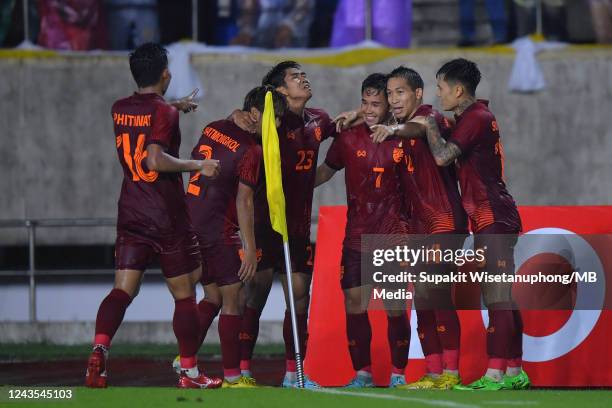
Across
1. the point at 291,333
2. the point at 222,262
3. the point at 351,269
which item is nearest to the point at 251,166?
the point at 222,262

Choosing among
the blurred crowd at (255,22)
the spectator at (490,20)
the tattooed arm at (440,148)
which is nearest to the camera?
the tattooed arm at (440,148)

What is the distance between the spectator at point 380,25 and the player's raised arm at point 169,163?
7984 millimetres

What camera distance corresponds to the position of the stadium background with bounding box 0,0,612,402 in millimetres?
16359

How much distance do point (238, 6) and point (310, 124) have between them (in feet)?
21.0

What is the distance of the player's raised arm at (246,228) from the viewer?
9492 millimetres

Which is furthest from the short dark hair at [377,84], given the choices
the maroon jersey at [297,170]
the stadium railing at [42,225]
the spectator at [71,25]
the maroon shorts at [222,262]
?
the spectator at [71,25]

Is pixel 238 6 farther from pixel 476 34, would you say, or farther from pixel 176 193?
pixel 176 193

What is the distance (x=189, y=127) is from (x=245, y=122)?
6.62 metres

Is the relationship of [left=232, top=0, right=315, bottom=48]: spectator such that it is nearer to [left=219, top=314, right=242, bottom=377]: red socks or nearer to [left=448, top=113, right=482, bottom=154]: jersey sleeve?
[left=448, top=113, right=482, bottom=154]: jersey sleeve

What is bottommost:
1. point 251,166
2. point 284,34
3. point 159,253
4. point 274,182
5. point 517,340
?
point 517,340

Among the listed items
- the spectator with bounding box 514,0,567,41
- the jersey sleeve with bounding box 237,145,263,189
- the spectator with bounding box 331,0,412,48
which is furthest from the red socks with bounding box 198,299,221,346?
the spectator with bounding box 514,0,567,41

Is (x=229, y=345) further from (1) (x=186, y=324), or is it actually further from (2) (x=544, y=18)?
(2) (x=544, y=18)

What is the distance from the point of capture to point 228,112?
16500mm

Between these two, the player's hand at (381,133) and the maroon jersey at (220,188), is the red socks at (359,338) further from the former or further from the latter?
the player's hand at (381,133)
